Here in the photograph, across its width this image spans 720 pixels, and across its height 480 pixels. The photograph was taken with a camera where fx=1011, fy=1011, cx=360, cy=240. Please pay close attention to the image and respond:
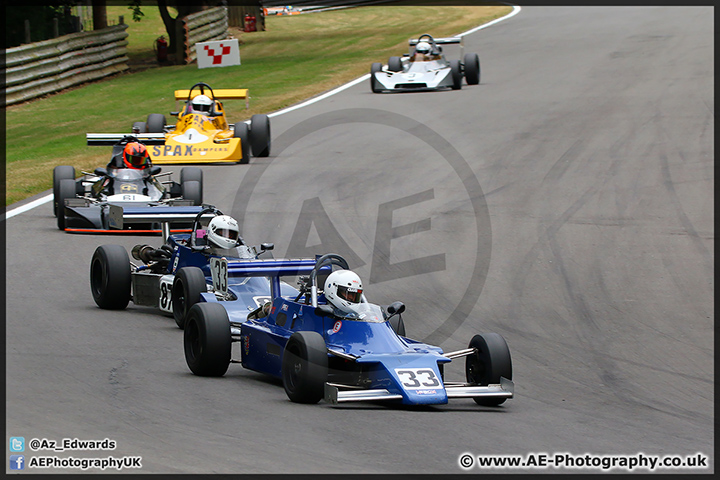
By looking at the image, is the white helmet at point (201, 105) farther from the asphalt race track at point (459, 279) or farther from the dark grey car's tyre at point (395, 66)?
the dark grey car's tyre at point (395, 66)

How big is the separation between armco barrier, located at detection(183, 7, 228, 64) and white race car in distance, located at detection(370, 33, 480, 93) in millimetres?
12271

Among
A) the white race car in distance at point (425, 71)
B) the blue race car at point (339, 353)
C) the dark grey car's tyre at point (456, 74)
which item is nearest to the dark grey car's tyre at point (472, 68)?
the white race car in distance at point (425, 71)

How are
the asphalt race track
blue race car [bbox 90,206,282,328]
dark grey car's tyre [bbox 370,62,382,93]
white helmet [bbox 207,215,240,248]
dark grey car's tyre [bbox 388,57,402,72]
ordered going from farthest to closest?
dark grey car's tyre [bbox 388,57,402,72] < dark grey car's tyre [bbox 370,62,382,93] < white helmet [bbox 207,215,240,248] < blue race car [bbox 90,206,282,328] < the asphalt race track

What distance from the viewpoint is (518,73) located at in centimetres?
3186

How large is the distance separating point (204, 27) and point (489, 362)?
3412cm

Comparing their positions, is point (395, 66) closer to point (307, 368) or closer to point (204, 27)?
point (204, 27)

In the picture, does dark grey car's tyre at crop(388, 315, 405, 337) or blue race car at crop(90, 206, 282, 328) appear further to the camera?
blue race car at crop(90, 206, 282, 328)

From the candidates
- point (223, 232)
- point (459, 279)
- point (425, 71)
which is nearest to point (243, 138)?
point (459, 279)

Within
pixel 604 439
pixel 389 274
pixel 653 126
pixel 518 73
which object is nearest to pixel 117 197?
pixel 389 274

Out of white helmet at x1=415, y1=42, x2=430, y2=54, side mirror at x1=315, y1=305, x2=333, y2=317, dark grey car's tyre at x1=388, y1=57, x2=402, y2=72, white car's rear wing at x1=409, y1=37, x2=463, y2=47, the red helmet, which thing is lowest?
side mirror at x1=315, y1=305, x2=333, y2=317

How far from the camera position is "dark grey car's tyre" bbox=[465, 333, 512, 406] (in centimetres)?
886

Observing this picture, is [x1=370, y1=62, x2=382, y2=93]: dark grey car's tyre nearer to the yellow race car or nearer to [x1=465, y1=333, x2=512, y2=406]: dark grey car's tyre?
the yellow race car

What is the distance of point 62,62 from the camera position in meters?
34.8

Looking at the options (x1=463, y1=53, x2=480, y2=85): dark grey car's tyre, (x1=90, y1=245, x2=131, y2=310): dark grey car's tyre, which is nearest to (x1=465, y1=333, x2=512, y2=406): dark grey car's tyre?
(x1=90, y1=245, x2=131, y2=310): dark grey car's tyre
